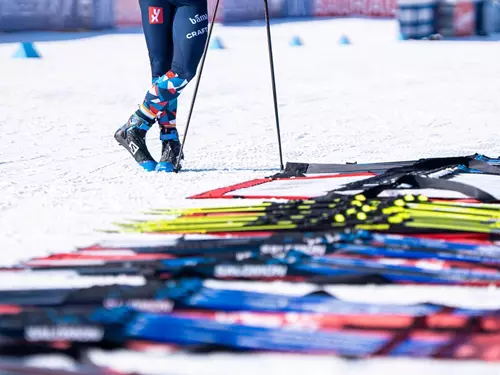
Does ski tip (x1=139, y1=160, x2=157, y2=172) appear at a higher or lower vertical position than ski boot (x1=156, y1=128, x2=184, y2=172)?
lower

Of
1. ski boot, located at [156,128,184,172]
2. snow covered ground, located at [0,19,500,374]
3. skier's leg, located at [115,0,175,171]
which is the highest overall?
skier's leg, located at [115,0,175,171]

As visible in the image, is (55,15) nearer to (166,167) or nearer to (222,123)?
Answer: (222,123)

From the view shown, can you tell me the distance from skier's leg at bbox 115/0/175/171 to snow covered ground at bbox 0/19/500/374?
0.16 metres

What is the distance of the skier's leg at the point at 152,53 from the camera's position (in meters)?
5.04

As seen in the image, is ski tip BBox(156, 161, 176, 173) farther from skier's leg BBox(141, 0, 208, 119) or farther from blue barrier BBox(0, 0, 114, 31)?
blue barrier BBox(0, 0, 114, 31)

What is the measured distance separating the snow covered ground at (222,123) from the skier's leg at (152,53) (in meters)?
0.16

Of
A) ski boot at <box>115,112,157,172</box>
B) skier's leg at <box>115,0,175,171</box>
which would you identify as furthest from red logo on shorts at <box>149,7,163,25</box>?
ski boot at <box>115,112,157,172</box>

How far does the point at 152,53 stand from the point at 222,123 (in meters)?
2.53

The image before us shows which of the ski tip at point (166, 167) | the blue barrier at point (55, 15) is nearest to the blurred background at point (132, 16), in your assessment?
the blue barrier at point (55, 15)

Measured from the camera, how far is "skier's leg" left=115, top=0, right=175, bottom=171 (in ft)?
16.5

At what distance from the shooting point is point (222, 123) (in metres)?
7.66

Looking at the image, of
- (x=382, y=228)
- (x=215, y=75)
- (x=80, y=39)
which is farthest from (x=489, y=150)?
(x=80, y=39)

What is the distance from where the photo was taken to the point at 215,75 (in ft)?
37.6

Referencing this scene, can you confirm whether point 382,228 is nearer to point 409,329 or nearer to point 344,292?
point 344,292
